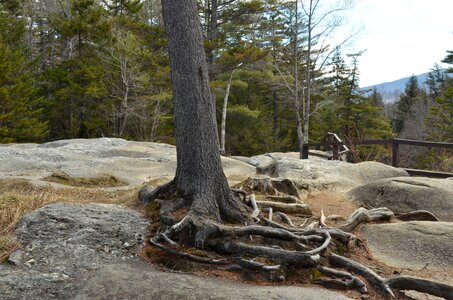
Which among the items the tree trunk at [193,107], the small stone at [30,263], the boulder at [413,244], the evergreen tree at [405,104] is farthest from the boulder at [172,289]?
the evergreen tree at [405,104]

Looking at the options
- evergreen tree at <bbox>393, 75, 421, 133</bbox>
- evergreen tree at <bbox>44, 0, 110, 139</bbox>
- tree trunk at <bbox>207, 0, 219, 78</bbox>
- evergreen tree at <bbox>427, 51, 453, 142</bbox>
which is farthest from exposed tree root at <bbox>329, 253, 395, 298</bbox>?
evergreen tree at <bbox>393, 75, 421, 133</bbox>

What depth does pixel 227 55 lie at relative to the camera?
18719 millimetres

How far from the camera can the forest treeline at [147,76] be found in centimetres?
1988

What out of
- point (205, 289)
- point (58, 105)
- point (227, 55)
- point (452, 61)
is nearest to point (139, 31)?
point (227, 55)

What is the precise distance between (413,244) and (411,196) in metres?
2.15

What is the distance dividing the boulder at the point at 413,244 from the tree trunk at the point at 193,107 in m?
1.99

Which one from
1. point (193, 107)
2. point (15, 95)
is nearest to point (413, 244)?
point (193, 107)

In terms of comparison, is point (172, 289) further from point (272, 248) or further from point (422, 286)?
point (422, 286)

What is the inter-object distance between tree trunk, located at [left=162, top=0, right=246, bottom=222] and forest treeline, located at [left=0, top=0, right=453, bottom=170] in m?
10.3

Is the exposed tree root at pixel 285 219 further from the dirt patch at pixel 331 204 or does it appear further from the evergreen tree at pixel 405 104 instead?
the evergreen tree at pixel 405 104

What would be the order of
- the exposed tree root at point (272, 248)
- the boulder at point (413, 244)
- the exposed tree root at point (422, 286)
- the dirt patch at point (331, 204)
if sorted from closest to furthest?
the exposed tree root at point (422, 286) < the exposed tree root at point (272, 248) < the boulder at point (413, 244) < the dirt patch at point (331, 204)

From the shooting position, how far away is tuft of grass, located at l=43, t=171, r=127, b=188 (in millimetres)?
9516

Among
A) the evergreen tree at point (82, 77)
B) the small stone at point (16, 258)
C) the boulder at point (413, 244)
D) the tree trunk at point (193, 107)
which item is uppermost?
the evergreen tree at point (82, 77)

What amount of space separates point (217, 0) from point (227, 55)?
10.3 ft
